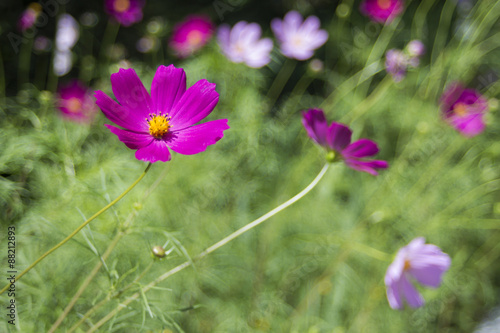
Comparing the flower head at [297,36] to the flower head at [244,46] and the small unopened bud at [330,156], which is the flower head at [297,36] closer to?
the flower head at [244,46]

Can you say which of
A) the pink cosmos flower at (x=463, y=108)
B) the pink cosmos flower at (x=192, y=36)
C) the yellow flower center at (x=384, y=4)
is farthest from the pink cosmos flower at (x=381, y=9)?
the pink cosmos flower at (x=192, y=36)

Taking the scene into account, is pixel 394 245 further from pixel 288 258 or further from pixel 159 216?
pixel 159 216

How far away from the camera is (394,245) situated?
134cm

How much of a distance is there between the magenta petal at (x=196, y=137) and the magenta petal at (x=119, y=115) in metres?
0.04

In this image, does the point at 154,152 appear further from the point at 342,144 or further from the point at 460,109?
the point at 460,109

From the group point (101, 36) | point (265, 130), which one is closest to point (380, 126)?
point (265, 130)

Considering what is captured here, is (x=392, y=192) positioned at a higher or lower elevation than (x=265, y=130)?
lower

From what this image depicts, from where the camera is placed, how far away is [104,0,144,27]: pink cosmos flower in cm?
121

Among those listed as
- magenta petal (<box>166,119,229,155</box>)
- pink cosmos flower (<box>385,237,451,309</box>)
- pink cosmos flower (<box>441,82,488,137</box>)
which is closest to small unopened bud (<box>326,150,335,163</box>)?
magenta petal (<box>166,119,229,155</box>)

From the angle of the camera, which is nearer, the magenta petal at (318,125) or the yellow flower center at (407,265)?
the magenta petal at (318,125)

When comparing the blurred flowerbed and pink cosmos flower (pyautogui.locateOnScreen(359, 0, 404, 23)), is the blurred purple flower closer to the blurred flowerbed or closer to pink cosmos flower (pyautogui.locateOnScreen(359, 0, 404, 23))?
the blurred flowerbed

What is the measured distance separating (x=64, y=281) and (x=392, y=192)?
36.1 inches

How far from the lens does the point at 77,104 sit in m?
1.12

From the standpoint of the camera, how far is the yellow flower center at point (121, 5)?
3.99 ft
